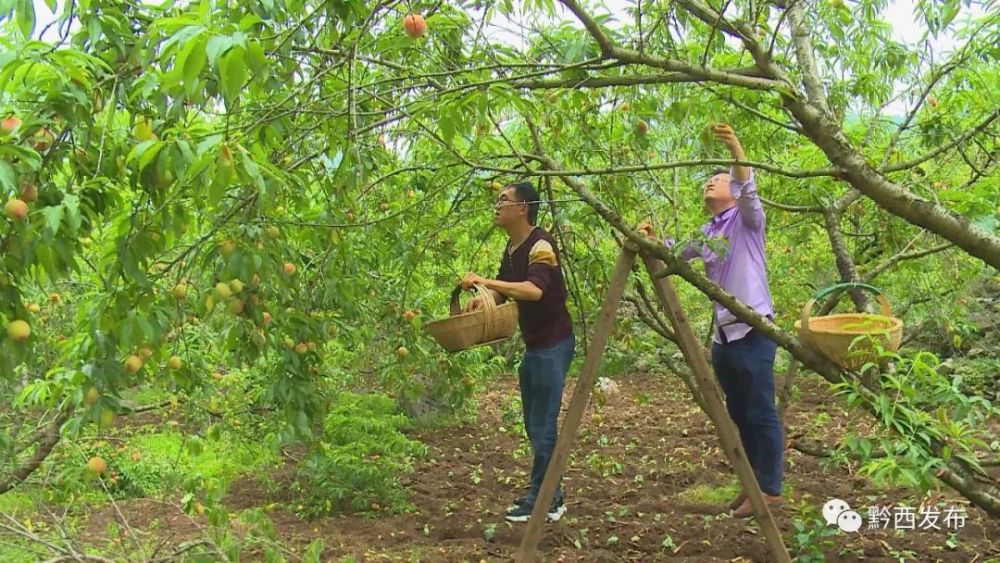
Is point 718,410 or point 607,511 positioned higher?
point 718,410

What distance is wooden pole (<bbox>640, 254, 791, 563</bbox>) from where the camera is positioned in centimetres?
299

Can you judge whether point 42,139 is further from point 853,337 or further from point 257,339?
point 853,337

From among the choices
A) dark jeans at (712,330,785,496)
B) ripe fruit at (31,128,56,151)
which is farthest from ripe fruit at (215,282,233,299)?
dark jeans at (712,330,785,496)

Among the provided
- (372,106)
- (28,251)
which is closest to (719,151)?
(372,106)

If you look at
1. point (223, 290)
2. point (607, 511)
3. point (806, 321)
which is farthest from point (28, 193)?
point (607, 511)

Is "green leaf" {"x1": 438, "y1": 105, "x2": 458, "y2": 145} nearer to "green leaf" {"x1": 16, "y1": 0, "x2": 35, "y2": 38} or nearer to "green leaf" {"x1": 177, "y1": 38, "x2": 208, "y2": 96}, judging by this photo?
"green leaf" {"x1": 177, "y1": 38, "x2": 208, "y2": 96}

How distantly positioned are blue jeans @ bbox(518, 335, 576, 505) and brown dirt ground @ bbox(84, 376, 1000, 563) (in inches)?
15.7

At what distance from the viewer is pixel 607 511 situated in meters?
4.18

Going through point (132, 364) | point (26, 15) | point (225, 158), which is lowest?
point (132, 364)

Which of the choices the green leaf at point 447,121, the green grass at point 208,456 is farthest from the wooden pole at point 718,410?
the green grass at point 208,456

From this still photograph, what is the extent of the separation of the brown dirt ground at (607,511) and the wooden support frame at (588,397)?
342mm

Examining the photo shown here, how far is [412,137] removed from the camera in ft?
10.8

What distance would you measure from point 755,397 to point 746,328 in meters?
0.30

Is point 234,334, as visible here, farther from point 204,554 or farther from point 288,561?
point 288,561
